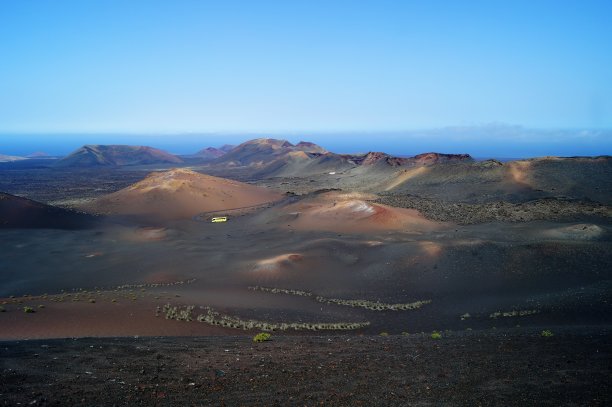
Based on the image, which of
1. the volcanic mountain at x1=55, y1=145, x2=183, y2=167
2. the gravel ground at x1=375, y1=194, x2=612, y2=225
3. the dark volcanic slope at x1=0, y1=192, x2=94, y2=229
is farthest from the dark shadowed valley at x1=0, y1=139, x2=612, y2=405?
the volcanic mountain at x1=55, y1=145, x2=183, y2=167

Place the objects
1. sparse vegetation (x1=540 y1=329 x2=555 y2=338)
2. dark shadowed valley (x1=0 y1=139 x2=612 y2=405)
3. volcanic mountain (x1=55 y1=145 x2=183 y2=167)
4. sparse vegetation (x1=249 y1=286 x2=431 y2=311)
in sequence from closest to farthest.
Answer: dark shadowed valley (x1=0 y1=139 x2=612 y2=405) → sparse vegetation (x1=540 y1=329 x2=555 y2=338) → sparse vegetation (x1=249 y1=286 x2=431 y2=311) → volcanic mountain (x1=55 y1=145 x2=183 y2=167)

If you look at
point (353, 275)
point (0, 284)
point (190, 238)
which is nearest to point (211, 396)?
point (353, 275)

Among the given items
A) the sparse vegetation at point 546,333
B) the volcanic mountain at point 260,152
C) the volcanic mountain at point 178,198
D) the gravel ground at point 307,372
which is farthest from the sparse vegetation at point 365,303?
the volcanic mountain at point 260,152

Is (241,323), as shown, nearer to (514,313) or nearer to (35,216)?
(514,313)

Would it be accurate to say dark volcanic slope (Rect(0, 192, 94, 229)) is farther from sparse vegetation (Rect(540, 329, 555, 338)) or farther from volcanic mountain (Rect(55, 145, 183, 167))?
volcanic mountain (Rect(55, 145, 183, 167))

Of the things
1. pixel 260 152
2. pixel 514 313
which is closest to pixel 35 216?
pixel 514 313

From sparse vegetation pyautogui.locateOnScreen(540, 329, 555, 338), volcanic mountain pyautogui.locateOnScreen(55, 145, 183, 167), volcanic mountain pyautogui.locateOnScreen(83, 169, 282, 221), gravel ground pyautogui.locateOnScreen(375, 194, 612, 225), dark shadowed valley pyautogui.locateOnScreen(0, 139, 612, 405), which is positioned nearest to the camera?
dark shadowed valley pyautogui.locateOnScreen(0, 139, 612, 405)
